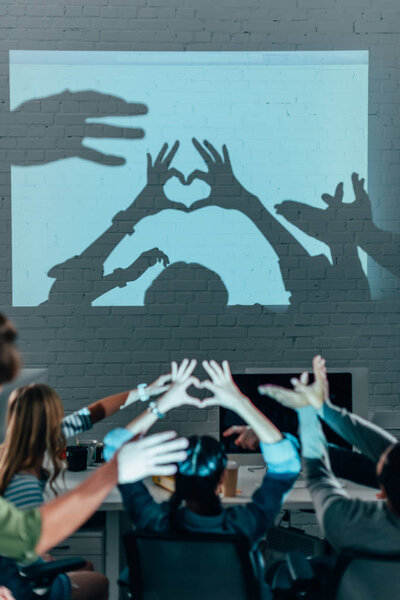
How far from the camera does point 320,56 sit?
143 inches

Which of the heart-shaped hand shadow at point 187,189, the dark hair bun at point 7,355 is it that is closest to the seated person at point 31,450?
the dark hair bun at point 7,355

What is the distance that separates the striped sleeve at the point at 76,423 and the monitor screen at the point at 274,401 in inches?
21.1

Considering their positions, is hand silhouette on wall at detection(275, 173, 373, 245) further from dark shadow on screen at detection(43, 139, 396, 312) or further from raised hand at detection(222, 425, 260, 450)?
raised hand at detection(222, 425, 260, 450)

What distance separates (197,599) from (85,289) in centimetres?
223

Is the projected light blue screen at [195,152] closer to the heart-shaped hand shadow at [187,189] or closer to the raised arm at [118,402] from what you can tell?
the heart-shaped hand shadow at [187,189]

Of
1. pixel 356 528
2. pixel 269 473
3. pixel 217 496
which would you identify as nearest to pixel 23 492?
pixel 217 496

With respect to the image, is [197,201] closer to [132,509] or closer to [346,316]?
[346,316]

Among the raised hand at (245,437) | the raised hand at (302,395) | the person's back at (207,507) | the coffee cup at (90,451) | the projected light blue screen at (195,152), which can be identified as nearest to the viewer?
the person's back at (207,507)

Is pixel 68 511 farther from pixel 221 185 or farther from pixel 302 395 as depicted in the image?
pixel 221 185

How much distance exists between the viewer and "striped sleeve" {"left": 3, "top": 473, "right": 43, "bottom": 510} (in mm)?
1906

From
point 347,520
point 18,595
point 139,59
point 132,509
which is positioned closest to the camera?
point 347,520

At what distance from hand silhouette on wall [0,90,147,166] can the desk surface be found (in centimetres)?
172

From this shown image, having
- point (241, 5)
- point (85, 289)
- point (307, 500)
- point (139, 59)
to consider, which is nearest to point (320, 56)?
point (241, 5)

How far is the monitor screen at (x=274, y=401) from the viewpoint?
103 inches
